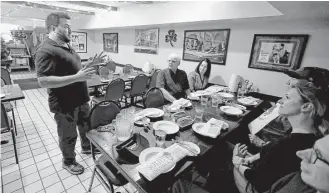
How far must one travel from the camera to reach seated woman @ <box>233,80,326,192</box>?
3.17 feet

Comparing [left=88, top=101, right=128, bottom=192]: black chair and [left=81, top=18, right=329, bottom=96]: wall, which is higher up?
[left=81, top=18, right=329, bottom=96]: wall

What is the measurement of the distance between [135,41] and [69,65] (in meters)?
3.87

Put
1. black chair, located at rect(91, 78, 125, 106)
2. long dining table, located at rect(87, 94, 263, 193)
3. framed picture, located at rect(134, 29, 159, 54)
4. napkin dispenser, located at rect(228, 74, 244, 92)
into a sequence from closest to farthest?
long dining table, located at rect(87, 94, 263, 193), black chair, located at rect(91, 78, 125, 106), napkin dispenser, located at rect(228, 74, 244, 92), framed picture, located at rect(134, 29, 159, 54)

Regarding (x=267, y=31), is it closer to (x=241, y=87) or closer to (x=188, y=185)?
(x=241, y=87)

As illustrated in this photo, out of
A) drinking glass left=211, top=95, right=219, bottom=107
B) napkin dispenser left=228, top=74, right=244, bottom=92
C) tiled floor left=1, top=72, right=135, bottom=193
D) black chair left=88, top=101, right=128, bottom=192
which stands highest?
napkin dispenser left=228, top=74, right=244, bottom=92

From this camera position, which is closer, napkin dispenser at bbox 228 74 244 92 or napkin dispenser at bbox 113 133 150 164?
napkin dispenser at bbox 113 133 150 164

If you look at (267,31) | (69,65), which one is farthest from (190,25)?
(69,65)

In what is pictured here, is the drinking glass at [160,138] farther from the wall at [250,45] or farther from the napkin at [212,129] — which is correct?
the wall at [250,45]

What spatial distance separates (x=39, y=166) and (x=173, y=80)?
2232mm

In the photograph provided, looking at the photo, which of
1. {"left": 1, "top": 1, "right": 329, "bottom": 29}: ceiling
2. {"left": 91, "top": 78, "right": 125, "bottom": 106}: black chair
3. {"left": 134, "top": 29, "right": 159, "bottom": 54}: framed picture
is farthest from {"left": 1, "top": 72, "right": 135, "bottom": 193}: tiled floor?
{"left": 134, "top": 29, "right": 159, "bottom": 54}: framed picture

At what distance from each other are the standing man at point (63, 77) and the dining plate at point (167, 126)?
2.54ft

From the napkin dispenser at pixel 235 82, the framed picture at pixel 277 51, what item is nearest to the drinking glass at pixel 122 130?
the napkin dispenser at pixel 235 82

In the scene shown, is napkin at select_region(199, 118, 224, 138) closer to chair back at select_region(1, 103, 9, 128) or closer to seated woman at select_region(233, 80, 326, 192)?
seated woman at select_region(233, 80, 326, 192)

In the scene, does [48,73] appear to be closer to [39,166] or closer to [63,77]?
[63,77]
